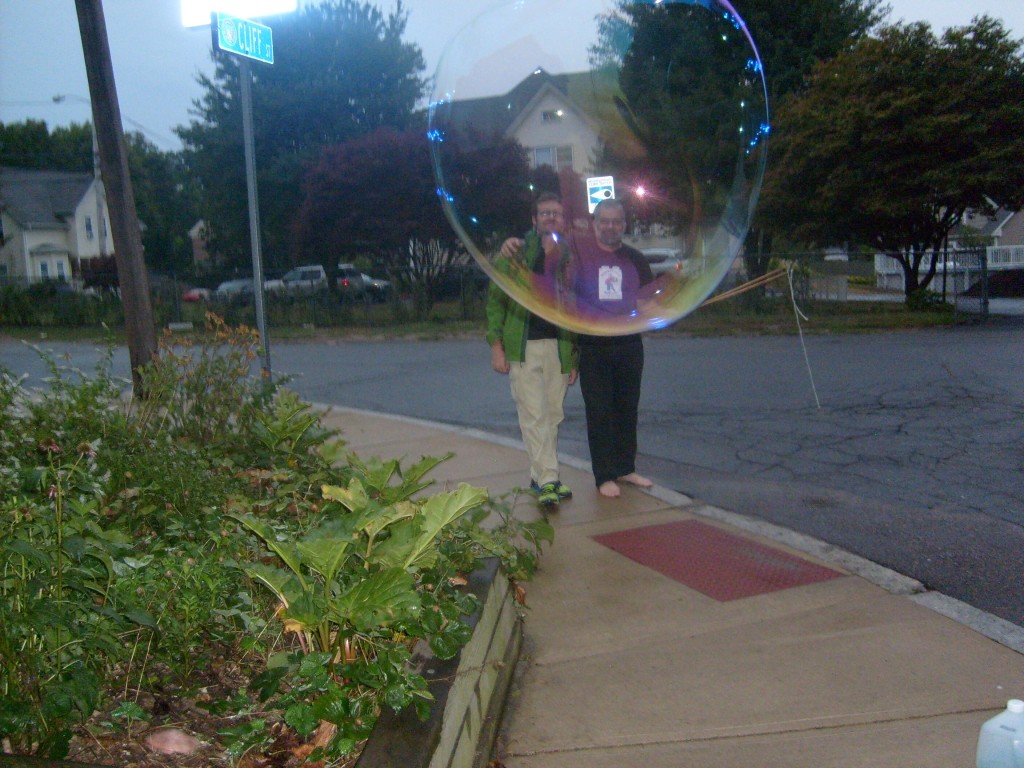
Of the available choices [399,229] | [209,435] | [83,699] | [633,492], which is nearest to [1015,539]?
[633,492]

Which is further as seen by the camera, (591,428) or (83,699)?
(591,428)

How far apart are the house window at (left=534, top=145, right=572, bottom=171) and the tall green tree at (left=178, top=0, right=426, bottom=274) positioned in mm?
33517

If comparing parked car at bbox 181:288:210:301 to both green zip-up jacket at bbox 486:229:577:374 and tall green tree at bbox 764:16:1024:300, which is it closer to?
tall green tree at bbox 764:16:1024:300

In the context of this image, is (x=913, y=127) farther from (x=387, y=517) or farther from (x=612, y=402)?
(x=387, y=517)

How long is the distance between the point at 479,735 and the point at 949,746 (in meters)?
1.46

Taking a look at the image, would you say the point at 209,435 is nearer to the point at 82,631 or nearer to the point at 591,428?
the point at 591,428

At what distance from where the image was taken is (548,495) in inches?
188

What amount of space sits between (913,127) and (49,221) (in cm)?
4667

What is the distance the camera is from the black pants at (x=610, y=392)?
19.3 ft

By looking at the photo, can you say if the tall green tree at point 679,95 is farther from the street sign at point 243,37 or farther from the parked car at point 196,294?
the parked car at point 196,294

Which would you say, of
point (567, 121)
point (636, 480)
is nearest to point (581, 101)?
point (567, 121)

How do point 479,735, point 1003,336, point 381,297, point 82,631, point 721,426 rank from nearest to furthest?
point 82,631 → point 479,735 → point 721,426 → point 1003,336 → point 381,297

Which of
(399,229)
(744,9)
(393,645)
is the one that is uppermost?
(744,9)

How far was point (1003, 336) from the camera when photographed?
15.9 m
